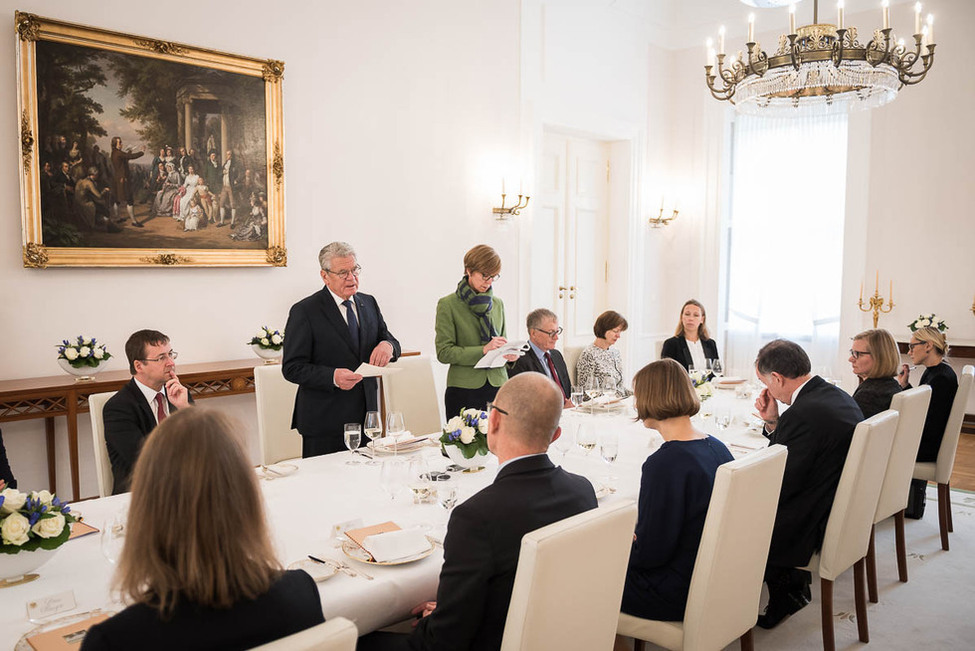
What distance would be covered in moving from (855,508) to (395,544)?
187 cm

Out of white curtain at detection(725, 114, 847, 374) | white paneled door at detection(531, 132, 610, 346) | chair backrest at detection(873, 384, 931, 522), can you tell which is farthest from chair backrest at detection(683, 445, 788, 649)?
white curtain at detection(725, 114, 847, 374)

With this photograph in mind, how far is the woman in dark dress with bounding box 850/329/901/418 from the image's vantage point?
12.5 ft

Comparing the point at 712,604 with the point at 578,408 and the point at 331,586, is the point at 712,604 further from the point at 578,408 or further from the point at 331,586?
the point at 578,408

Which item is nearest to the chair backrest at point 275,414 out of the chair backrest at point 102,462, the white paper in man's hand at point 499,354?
the chair backrest at point 102,462

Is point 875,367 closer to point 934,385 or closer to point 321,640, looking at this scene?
point 934,385

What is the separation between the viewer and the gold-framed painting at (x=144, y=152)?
14.0 ft

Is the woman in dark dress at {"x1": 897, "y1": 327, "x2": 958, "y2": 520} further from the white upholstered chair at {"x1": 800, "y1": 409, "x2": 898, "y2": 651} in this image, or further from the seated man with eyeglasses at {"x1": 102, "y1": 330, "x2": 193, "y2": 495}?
A: the seated man with eyeglasses at {"x1": 102, "y1": 330, "x2": 193, "y2": 495}

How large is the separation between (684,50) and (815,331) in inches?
137

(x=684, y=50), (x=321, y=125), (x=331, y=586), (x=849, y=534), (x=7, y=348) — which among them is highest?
(x=684, y=50)

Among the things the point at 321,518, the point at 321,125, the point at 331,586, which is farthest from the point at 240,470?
the point at 321,125

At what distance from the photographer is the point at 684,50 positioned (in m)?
8.53

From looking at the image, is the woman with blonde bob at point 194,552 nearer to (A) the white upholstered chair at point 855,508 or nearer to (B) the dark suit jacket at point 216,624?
(B) the dark suit jacket at point 216,624

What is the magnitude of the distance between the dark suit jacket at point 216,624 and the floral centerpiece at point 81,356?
3344 mm

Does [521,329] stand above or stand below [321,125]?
below
